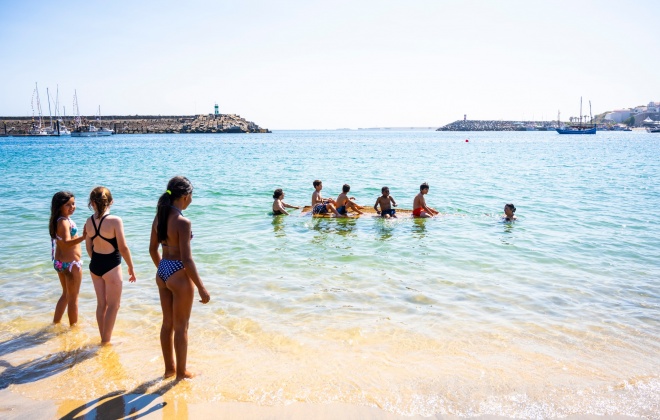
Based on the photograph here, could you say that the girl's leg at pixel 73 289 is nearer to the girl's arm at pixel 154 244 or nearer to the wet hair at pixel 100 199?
the wet hair at pixel 100 199

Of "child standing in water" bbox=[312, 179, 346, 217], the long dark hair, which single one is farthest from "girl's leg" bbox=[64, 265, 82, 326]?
"child standing in water" bbox=[312, 179, 346, 217]

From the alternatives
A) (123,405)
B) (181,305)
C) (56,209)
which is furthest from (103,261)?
(123,405)

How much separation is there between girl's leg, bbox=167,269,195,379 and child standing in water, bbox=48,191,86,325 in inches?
65.4

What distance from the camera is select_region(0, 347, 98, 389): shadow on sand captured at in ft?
14.9

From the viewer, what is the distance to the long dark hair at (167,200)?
13.3 ft

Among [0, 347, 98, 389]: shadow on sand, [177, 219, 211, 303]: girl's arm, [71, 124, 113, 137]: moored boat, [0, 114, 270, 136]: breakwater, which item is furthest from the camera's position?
[0, 114, 270, 136]: breakwater

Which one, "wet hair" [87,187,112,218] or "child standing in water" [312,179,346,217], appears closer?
"wet hair" [87,187,112,218]

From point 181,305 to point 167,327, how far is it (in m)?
0.35

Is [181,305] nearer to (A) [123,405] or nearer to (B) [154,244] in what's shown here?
(B) [154,244]

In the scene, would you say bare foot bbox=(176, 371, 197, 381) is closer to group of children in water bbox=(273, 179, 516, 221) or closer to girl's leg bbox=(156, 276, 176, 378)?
girl's leg bbox=(156, 276, 176, 378)

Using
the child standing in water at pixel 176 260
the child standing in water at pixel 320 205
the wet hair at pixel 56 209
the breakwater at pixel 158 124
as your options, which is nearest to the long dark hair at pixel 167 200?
the child standing in water at pixel 176 260

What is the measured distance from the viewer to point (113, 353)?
5.15 meters

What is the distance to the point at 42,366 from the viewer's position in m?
4.80

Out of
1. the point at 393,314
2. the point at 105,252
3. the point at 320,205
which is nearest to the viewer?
the point at 105,252
